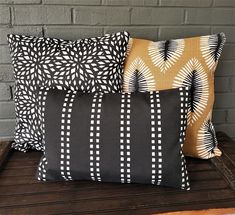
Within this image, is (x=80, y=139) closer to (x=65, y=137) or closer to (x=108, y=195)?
(x=65, y=137)

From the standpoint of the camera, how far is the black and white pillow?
1006 mm

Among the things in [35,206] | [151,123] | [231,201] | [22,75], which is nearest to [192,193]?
[231,201]

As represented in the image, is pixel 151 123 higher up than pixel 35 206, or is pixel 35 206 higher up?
pixel 151 123

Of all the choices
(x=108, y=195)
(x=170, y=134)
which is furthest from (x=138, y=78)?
(x=108, y=195)

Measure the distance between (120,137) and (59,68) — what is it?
1.12ft

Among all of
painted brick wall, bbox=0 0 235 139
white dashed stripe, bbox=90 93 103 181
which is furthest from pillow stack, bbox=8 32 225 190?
painted brick wall, bbox=0 0 235 139

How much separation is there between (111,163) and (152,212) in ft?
0.60

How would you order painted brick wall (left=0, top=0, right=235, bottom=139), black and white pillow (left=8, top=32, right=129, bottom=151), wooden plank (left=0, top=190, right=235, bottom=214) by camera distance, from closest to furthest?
wooden plank (left=0, top=190, right=235, bottom=214), black and white pillow (left=8, top=32, right=129, bottom=151), painted brick wall (left=0, top=0, right=235, bottom=139)

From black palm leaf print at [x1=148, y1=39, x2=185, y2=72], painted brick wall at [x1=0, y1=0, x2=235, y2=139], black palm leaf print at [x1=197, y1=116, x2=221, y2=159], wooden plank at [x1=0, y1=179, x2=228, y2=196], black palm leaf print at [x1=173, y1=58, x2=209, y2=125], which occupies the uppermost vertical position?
painted brick wall at [x1=0, y1=0, x2=235, y2=139]

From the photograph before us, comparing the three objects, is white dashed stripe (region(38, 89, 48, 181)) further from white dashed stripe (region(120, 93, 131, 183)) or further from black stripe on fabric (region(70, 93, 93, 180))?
white dashed stripe (region(120, 93, 131, 183))

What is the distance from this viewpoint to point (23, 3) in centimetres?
118

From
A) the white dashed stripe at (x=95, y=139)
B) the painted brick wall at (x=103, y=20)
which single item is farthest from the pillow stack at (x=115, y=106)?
the painted brick wall at (x=103, y=20)

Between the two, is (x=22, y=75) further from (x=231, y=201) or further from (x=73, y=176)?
(x=231, y=201)

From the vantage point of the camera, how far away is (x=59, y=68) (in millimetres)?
1008
